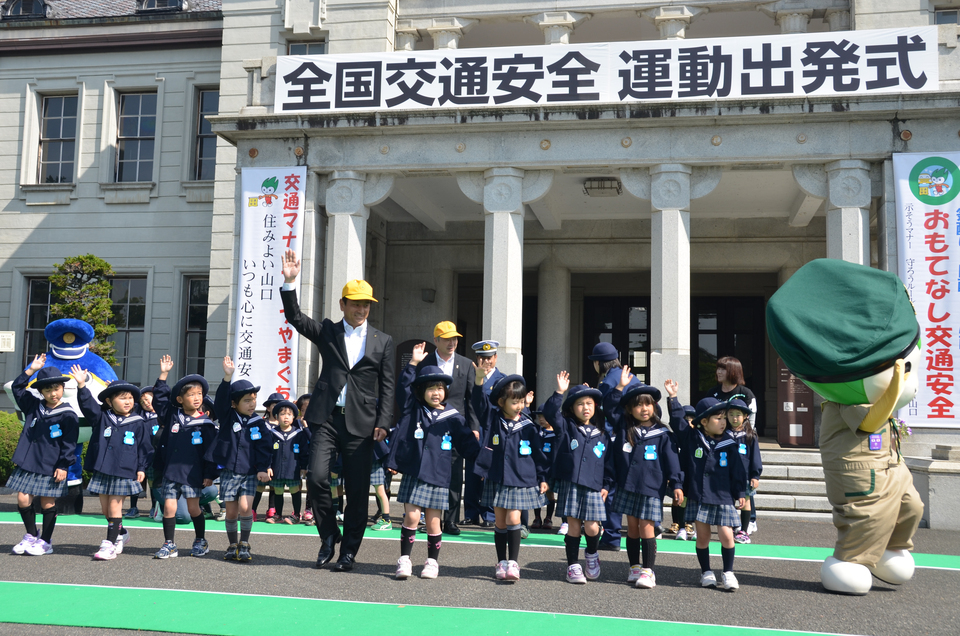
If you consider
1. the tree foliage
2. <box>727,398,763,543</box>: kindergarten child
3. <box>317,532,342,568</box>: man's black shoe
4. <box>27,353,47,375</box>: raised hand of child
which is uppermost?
the tree foliage

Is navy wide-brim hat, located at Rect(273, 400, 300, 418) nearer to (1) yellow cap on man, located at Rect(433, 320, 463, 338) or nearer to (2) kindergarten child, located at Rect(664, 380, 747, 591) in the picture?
(1) yellow cap on man, located at Rect(433, 320, 463, 338)

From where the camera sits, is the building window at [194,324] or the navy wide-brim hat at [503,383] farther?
the building window at [194,324]

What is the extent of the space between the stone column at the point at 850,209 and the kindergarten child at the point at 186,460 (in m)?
9.14

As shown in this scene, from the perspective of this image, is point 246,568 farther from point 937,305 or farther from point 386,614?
point 937,305

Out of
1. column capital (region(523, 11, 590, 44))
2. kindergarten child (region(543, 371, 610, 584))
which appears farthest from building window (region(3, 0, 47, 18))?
kindergarten child (region(543, 371, 610, 584))

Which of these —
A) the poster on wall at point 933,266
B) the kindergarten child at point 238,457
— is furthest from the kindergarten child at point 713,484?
the poster on wall at point 933,266

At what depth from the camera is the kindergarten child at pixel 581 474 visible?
6180 millimetres

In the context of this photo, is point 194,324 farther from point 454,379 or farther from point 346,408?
point 346,408

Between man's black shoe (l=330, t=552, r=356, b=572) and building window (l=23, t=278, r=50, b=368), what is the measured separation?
47.8 ft

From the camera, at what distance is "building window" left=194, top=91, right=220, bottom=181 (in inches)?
698

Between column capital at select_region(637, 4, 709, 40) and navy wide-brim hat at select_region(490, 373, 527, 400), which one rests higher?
column capital at select_region(637, 4, 709, 40)

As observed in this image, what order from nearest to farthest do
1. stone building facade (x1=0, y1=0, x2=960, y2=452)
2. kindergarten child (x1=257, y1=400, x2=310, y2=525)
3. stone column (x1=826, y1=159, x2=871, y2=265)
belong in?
kindergarten child (x1=257, y1=400, x2=310, y2=525)
stone column (x1=826, y1=159, x2=871, y2=265)
stone building facade (x1=0, y1=0, x2=960, y2=452)

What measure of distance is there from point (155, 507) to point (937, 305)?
10.7m

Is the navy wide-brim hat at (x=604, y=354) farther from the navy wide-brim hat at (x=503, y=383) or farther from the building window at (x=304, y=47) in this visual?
the building window at (x=304, y=47)
